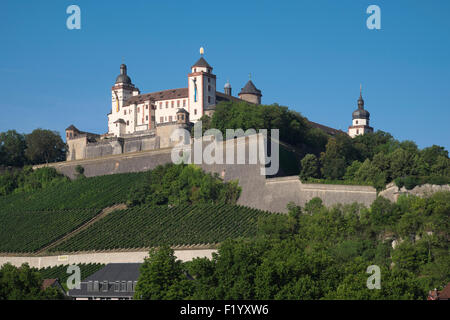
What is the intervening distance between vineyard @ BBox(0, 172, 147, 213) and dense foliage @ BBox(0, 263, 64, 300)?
91.2 ft

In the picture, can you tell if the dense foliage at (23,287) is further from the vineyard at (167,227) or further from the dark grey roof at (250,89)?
the dark grey roof at (250,89)

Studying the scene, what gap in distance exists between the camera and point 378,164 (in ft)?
202

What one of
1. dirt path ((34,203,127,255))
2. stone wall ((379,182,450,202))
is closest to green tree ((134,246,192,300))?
stone wall ((379,182,450,202))

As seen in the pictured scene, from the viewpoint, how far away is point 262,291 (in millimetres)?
39812

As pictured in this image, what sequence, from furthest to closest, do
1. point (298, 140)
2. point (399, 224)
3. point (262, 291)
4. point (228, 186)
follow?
point (298, 140) < point (228, 186) < point (399, 224) < point (262, 291)

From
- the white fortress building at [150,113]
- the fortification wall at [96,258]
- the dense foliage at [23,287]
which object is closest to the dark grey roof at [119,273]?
the dense foliage at [23,287]

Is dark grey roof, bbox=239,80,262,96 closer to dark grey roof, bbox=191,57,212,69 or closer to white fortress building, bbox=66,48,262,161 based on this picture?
white fortress building, bbox=66,48,262,161

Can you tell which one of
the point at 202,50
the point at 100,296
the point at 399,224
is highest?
the point at 202,50

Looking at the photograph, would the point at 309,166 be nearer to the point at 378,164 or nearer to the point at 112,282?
the point at 378,164

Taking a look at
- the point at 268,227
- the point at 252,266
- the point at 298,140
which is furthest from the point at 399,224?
the point at 298,140

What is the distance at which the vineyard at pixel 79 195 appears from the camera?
237 feet

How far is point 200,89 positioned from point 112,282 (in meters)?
35.8
